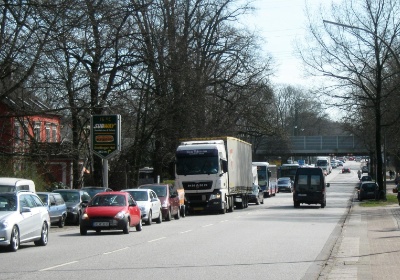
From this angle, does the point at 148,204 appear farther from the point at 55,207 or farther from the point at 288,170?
the point at 288,170

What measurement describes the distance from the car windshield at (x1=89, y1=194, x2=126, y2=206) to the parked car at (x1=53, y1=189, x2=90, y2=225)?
7.68 m

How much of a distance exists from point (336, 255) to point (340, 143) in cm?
10321

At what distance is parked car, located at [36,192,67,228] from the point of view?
1228 inches

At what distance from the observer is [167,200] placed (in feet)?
121

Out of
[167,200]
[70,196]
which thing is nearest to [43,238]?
[70,196]

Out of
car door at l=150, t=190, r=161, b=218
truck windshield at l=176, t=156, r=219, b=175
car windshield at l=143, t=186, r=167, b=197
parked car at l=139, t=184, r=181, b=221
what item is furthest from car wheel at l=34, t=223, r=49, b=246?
truck windshield at l=176, t=156, r=219, b=175

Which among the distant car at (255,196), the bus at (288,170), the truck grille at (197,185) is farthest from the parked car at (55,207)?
the bus at (288,170)

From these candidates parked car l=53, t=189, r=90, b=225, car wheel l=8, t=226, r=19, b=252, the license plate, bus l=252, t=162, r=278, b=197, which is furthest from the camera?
A: bus l=252, t=162, r=278, b=197

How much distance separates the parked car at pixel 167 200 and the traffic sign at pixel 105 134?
248 centimetres

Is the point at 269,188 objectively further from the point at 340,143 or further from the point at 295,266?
the point at 295,266

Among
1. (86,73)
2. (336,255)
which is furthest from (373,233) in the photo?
(86,73)

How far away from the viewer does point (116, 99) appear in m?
43.4

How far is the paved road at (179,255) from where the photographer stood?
47.4 ft

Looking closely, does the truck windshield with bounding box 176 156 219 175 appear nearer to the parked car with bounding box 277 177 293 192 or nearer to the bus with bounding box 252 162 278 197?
the bus with bounding box 252 162 278 197
